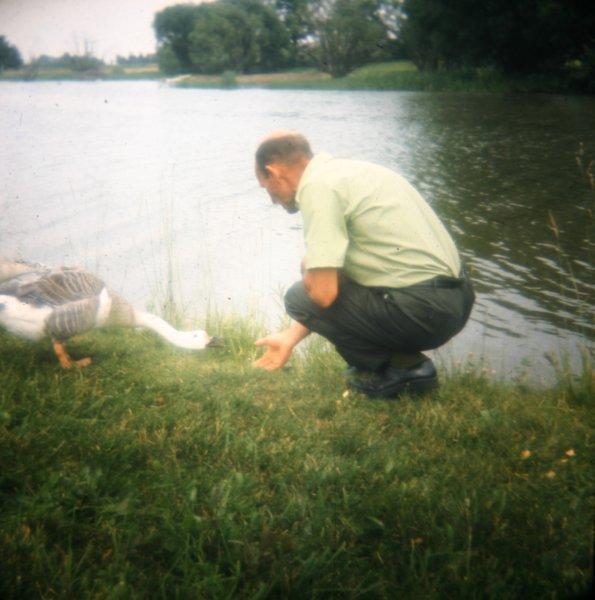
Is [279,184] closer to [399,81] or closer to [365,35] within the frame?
[365,35]

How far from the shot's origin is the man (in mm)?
3408

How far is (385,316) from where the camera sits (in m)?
3.67

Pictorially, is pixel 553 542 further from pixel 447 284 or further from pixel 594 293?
pixel 594 293

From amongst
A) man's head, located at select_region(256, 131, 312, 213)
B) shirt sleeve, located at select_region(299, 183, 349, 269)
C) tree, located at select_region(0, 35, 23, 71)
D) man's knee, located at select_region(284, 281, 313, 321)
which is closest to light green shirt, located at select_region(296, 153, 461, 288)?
shirt sleeve, located at select_region(299, 183, 349, 269)

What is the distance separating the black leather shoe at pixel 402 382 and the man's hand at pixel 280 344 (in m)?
0.62

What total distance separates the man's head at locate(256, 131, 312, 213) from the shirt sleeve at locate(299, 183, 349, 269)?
321 mm

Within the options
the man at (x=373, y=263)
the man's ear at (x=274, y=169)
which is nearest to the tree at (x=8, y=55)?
→ the man's ear at (x=274, y=169)

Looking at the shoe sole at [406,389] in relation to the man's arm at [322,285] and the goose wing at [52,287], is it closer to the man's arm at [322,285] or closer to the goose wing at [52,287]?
the man's arm at [322,285]

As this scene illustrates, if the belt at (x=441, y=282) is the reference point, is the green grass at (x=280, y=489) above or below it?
below

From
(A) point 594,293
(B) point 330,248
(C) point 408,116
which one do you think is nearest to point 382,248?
(B) point 330,248

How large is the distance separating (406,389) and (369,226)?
1166 millimetres

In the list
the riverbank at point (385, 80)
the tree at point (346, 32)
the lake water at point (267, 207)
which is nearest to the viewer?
the lake water at point (267, 207)

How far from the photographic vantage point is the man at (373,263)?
11.2ft

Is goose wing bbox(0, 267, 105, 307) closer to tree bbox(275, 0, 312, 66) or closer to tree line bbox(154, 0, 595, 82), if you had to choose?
tree line bbox(154, 0, 595, 82)
